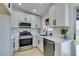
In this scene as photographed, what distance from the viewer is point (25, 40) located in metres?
5.00

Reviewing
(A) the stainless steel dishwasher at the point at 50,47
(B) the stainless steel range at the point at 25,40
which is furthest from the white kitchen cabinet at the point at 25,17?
(A) the stainless steel dishwasher at the point at 50,47

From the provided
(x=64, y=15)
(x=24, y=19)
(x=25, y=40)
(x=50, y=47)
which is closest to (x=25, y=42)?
(x=25, y=40)

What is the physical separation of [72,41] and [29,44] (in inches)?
112

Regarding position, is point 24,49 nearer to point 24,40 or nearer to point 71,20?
point 24,40

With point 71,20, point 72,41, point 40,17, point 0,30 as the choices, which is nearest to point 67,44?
point 72,41

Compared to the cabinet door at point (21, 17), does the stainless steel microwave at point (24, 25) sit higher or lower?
lower

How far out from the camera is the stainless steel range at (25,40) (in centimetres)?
485

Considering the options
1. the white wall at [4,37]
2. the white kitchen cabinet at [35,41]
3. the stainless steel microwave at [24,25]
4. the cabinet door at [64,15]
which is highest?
the cabinet door at [64,15]

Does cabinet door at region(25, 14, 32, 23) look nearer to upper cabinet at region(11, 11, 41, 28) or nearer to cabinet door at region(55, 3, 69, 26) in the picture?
upper cabinet at region(11, 11, 41, 28)

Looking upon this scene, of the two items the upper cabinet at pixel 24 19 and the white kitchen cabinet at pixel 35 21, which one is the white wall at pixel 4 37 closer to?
the upper cabinet at pixel 24 19

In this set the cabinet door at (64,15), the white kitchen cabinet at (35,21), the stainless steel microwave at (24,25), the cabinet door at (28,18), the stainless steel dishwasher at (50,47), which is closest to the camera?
the cabinet door at (64,15)

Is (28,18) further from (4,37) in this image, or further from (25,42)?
(4,37)

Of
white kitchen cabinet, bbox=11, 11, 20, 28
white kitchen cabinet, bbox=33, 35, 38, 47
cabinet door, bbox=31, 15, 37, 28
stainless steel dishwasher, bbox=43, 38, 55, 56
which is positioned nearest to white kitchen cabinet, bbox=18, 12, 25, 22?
white kitchen cabinet, bbox=11, 11, 20, 28

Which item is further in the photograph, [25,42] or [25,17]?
[25,17]
